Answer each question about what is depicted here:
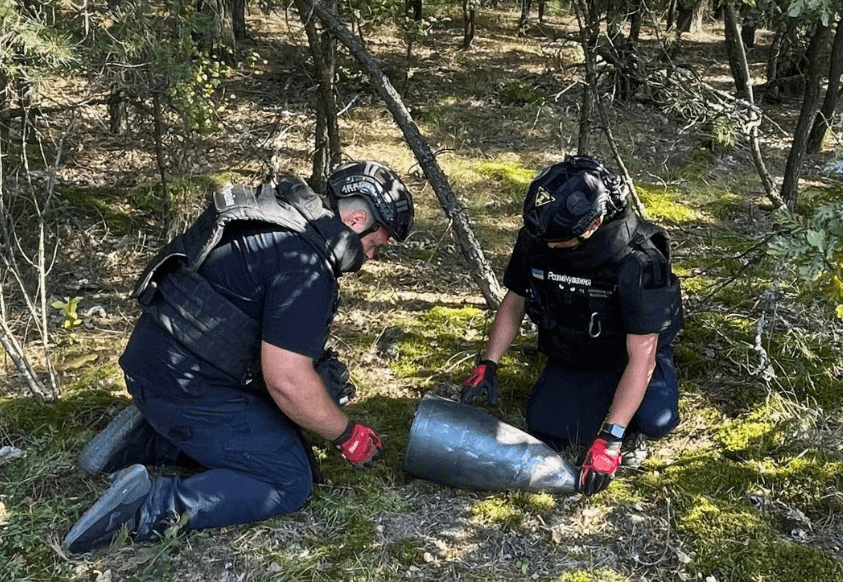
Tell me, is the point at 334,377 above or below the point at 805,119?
below

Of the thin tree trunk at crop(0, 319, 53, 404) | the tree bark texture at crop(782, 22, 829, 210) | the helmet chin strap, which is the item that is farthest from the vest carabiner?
the tree bark texture at crop(782, 22, 829, 210)

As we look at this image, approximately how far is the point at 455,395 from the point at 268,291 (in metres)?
1.68

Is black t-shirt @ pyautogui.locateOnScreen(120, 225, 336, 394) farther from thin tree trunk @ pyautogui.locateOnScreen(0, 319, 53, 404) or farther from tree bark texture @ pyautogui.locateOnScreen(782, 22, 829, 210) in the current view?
tree bark texture @ pyautogui.locateOnScreen(782, 22, 829, 210)

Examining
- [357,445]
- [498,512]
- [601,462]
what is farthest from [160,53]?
[601,462]

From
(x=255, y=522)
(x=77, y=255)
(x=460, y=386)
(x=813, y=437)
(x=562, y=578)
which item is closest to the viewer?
(x=562, y=578)

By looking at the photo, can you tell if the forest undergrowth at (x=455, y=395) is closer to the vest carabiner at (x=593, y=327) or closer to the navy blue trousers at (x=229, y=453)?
the navy blue trousers at (x=229, y=453)

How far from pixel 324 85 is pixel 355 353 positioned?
7.98ft


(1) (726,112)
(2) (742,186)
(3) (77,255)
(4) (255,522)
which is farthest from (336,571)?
(2) (742,186)

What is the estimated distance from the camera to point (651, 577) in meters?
2.94

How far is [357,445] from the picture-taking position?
3348 millimetres

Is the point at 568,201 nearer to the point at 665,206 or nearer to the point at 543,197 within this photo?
the point at 543,197

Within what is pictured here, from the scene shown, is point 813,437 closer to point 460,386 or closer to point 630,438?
point 630,438

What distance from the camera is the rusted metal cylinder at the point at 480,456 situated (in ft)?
11.0

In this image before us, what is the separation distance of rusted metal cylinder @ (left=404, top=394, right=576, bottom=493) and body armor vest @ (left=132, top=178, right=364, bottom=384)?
0.88 meters
